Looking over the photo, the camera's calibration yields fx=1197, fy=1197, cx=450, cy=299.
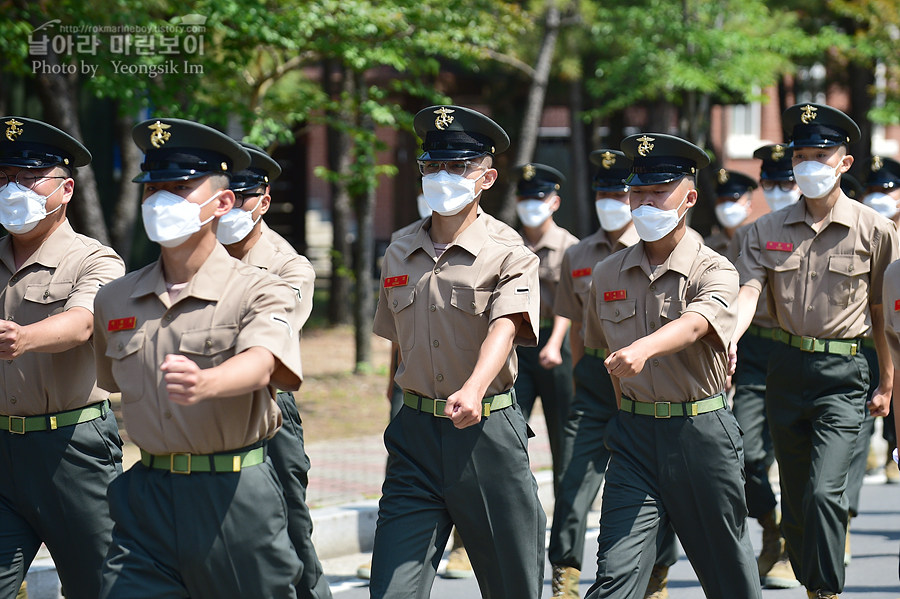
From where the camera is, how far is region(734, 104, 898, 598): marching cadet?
19.8ft

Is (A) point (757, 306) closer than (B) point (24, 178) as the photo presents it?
No

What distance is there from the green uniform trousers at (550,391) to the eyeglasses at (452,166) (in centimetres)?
253

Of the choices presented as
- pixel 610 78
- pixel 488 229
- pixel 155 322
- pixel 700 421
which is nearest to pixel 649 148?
pixel 488 229

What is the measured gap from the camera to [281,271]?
581 centimetres

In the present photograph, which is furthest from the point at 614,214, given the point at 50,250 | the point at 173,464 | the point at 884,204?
the point at 173,464

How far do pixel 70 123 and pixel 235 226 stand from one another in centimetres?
502

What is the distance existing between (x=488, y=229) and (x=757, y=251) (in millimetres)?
1828

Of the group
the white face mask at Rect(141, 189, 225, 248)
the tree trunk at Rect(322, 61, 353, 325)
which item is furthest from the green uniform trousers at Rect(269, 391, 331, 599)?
the tree trunk at Rect(322, 61, 353, 325)

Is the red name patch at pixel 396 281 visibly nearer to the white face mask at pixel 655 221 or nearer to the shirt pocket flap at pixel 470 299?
the shirt pocket flap at pixel 470 299

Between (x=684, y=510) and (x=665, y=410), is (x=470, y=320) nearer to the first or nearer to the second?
(x=665, y=410)

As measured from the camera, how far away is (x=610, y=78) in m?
17.8

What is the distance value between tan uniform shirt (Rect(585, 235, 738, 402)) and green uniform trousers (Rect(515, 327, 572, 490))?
2230 mm

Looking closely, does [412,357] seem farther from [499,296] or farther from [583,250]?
[583,250]

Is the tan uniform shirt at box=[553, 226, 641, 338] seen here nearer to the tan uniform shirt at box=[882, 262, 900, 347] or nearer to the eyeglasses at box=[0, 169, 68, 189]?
the tan uniform shirt at box=[882, 262, 900, 347]
